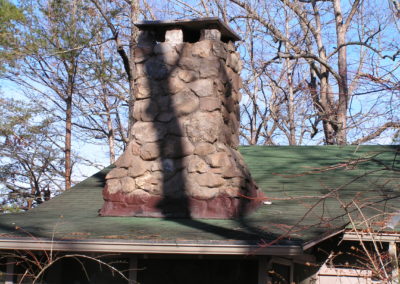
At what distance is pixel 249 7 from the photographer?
66.0 feet

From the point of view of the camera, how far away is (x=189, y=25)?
27.8 ft

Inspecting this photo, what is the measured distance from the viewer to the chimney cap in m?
8.29

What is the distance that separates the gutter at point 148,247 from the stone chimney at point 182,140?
145 centimetres

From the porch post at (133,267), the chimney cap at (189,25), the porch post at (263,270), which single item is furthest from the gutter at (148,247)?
the chimney cap at (189,25)

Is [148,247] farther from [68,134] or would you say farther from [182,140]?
[68,134]

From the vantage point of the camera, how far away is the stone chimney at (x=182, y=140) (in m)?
7.57

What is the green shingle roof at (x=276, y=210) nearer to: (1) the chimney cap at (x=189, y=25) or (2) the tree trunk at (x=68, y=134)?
(1) the chimney cap at (x=189, y=25)

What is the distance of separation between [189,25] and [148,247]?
3.59m

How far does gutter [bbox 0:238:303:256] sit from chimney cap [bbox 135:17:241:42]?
346cm

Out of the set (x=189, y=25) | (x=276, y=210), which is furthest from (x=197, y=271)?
(x=189, y=25)

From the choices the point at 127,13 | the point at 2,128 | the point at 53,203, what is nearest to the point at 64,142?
the point at 2,128

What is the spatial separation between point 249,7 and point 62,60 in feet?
20.8

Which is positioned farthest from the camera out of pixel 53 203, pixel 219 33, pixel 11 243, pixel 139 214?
pixel 53 203

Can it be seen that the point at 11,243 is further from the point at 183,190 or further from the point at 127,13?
the point at 127,13
